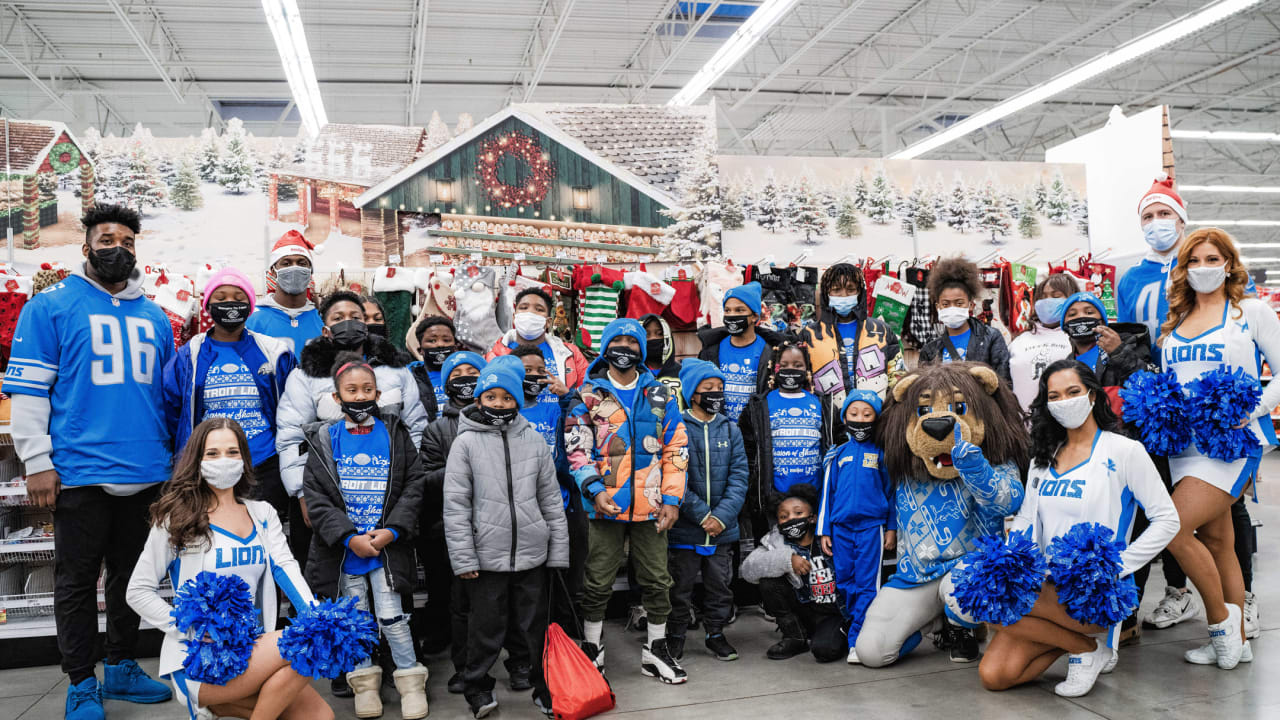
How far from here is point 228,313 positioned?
3873mm

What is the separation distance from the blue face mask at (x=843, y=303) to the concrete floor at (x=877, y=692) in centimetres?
182

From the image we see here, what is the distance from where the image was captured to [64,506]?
3527 mm

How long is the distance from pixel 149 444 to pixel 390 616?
1187 mm

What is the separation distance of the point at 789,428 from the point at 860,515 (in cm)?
59

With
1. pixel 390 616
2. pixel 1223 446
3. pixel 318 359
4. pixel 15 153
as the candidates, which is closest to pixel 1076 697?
pixel 1223 446

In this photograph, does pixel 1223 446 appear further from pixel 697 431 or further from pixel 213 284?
pixel 213 284

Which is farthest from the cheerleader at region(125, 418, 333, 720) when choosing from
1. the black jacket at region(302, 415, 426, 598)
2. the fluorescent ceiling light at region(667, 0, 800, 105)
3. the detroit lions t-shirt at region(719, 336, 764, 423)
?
the fluorescent ceiling light at region(667, 0, 800, 105)

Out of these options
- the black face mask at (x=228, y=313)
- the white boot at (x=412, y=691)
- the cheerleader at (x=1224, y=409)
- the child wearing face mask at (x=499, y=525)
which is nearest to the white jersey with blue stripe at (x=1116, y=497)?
the cheerleader at (x=1224, y=409)

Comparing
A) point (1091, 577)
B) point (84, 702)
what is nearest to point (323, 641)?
point (84, 702)

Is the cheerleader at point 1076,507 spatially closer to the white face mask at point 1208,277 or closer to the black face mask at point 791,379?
the white face mask at point 1208,277

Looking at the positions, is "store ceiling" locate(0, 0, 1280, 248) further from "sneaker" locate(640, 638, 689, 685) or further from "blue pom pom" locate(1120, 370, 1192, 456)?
"sneaker" locate(640, 638, 689, 685)

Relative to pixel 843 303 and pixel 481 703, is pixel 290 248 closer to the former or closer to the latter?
pixel 481 703

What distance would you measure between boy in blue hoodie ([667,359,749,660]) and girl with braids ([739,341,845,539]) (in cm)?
25

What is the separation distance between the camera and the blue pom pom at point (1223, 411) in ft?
12.1
